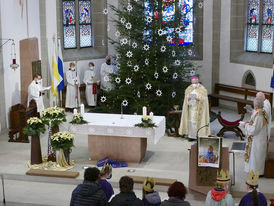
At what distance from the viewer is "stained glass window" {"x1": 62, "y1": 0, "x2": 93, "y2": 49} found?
67.1 ft

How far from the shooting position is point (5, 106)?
1603 cm

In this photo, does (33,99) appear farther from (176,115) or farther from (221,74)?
(221,74)

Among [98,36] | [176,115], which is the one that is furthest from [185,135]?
[98,36]

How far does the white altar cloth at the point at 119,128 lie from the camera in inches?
498

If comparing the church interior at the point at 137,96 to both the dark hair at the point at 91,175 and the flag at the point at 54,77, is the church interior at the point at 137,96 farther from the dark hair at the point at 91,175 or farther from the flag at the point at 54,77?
the dark hair at the point at 91,175

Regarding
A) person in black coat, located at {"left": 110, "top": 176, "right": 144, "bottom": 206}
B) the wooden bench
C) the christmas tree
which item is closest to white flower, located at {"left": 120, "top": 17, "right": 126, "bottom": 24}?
the christmas tree

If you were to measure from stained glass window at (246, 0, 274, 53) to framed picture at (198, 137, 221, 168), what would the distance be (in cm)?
911

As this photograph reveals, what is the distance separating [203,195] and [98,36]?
11239mm

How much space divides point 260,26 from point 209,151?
9698mm

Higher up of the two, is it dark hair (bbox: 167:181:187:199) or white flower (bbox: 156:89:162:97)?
white flower (bbox: 156:89:162:97)

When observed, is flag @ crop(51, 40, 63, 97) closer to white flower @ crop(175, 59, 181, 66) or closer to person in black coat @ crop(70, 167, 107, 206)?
white flower @ crop(175, 59, 181, 66)

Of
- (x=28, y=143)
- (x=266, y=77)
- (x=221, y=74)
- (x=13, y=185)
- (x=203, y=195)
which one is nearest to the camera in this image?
(x=203, y=195)

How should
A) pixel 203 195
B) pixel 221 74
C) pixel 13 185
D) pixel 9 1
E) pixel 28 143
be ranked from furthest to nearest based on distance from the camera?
pixel 221 74, pixel 9 1, pixel 28 143, pixel 13 185, pixel 203 195

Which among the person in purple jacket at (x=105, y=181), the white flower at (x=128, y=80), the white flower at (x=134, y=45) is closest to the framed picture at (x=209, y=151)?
the person in purple jacket at (x=105, y=181)
